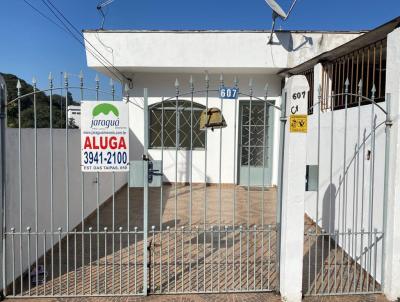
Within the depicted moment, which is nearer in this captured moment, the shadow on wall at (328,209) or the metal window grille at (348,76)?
the metal window grille at (348,76)

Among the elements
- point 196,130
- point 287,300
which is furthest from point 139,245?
point 196,130

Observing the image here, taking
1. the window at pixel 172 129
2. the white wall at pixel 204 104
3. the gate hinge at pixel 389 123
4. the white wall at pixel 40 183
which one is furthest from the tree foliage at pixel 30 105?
the window at pixel 172 129

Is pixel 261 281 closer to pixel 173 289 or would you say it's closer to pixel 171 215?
pixel 173 289

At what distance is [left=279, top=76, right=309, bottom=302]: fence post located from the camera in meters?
3.35

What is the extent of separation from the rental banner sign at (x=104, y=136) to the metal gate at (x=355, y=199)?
1956 millimetres

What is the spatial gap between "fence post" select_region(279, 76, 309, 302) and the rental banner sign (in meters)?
1.66

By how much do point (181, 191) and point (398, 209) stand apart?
250 inches

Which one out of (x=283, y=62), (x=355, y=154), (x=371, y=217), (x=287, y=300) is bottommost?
(x=287, y=300)

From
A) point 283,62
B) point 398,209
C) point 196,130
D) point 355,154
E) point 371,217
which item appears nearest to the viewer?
point 398,209

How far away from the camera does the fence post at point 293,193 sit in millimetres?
3348

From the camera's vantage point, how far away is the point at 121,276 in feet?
12.7

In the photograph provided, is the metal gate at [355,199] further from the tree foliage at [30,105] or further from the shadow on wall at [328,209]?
the tree foliage at [30,105]

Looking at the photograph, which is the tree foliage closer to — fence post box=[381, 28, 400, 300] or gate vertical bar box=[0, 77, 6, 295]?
gate vertical bar box=[0, 77, 6, 295]

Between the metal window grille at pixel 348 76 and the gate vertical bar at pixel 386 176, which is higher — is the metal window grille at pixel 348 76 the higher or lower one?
the higher one
